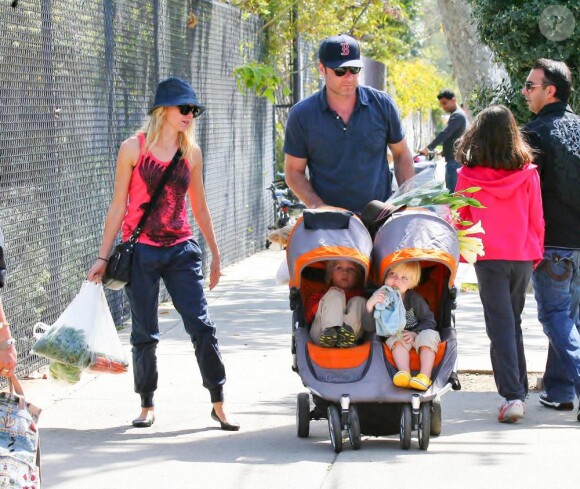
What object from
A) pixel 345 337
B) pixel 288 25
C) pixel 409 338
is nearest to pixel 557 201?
pixel 409 338

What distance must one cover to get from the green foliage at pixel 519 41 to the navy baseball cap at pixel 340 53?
6.73 feet

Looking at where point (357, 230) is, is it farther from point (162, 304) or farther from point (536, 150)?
point (162, 304)

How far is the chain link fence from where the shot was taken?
25.9ft

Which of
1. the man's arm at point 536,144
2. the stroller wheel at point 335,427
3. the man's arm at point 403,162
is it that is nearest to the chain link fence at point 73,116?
the man's arm at point 403,162

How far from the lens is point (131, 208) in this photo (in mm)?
6863

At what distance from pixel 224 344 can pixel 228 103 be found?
524 cm

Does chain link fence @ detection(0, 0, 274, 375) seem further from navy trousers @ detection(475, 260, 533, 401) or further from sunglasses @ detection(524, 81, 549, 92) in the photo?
sunglasses @ detection(524, 81, 549, 92)

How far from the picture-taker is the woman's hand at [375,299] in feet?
20.5

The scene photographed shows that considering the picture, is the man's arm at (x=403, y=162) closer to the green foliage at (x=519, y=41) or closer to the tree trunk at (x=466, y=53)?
the green foliage at (x=519, y=41)

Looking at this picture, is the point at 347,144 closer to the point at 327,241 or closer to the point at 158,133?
the point at 327,241

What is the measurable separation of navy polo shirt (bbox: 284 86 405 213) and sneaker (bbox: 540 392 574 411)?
64.4 inches

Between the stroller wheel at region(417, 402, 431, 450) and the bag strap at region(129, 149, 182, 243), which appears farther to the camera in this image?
the bag strap at region(129, 149, 182, 243)

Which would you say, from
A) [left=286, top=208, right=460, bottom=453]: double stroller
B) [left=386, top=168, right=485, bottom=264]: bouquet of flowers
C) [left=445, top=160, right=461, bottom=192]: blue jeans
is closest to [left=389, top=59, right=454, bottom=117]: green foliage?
[left=445, top=160, right=461, bottom=192]: blue jeans

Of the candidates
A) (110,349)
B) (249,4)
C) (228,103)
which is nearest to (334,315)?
(110,349)
